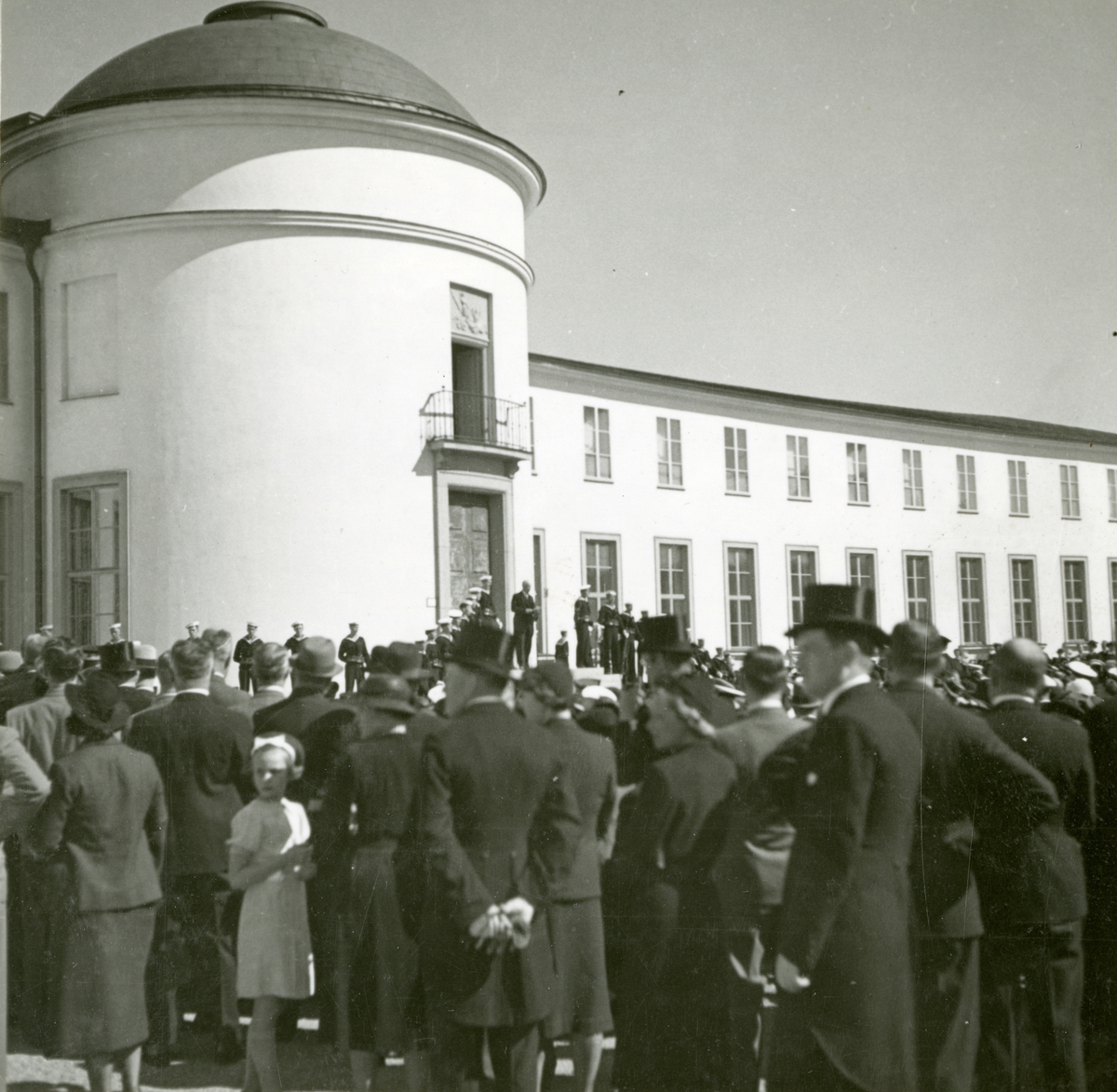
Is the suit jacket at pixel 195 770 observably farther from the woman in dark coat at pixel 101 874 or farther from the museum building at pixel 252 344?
the museum building at pixel 252 344

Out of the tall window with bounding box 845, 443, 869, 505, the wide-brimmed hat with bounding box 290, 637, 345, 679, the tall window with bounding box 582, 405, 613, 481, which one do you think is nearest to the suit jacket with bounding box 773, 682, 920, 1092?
the wide-brimmed hat with bounding box 290, 637, 345, 679

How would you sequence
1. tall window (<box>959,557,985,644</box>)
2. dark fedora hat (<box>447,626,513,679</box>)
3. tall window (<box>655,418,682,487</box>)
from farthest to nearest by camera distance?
1. tall window (<box>655,418,682,487</box>)
2. tall window (<box>959,557,985,644</box>)
3. dark fedora hat (<box>447,626,513,679</box>)

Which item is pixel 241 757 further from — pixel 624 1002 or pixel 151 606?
pixel 151 606

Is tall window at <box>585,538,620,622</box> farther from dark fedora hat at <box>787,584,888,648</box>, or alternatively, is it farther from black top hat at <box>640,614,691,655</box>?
dark fedora hat at <box>787,584,888,648</box>

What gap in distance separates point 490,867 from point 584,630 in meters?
14.9

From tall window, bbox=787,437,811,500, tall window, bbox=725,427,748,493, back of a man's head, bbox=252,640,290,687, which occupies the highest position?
tall window, bbox=725,427,748,493

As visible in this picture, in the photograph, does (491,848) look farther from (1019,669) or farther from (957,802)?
(1019,669)

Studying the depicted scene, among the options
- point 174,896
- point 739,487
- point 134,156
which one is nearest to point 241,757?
point 174,896

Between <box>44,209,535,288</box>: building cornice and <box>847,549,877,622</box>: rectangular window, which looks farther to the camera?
<box>44,209,535,288</box>: building cornice

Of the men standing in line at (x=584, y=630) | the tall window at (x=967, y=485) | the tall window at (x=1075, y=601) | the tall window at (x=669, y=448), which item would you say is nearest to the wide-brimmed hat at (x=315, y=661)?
the tall window at (x=967, y=485)

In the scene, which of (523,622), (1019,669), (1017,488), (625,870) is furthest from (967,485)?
(523,622)

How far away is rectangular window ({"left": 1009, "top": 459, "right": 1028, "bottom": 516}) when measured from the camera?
6715 millimetres

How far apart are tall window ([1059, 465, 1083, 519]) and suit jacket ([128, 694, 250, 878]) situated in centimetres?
416

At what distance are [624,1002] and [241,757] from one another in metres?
2.11
